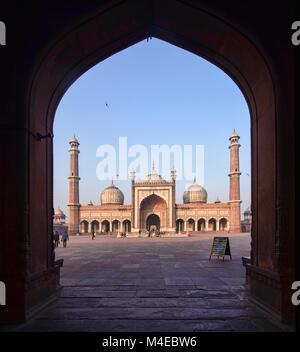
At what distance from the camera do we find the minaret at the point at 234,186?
4419 cm

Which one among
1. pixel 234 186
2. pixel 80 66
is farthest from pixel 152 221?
pixel 80 66

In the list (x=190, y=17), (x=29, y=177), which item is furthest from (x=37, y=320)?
(x=190, y=17)

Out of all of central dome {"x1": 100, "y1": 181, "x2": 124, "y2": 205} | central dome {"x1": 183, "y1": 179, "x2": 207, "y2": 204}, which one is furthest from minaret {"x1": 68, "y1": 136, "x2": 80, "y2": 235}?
central dome {"x1": 183, "y1": 179, "x2": 207, "y2": 204}

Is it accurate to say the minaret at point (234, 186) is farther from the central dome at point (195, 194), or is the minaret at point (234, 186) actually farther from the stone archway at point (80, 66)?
the stone archway at point (80, 66)

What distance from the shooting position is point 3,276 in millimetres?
4074

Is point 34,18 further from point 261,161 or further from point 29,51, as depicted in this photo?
point 261,161

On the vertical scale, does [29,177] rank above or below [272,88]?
below

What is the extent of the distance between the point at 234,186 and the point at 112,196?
2234cm

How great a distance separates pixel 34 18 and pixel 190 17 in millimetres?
2681

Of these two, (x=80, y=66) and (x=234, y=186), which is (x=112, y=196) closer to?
(x=234, y=186)

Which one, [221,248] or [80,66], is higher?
[80,66]

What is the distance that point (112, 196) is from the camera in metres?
53.2

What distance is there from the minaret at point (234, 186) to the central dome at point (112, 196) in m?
20.5

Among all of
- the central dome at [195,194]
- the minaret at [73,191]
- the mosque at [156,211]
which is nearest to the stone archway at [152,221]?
the mosque at [156,211]
